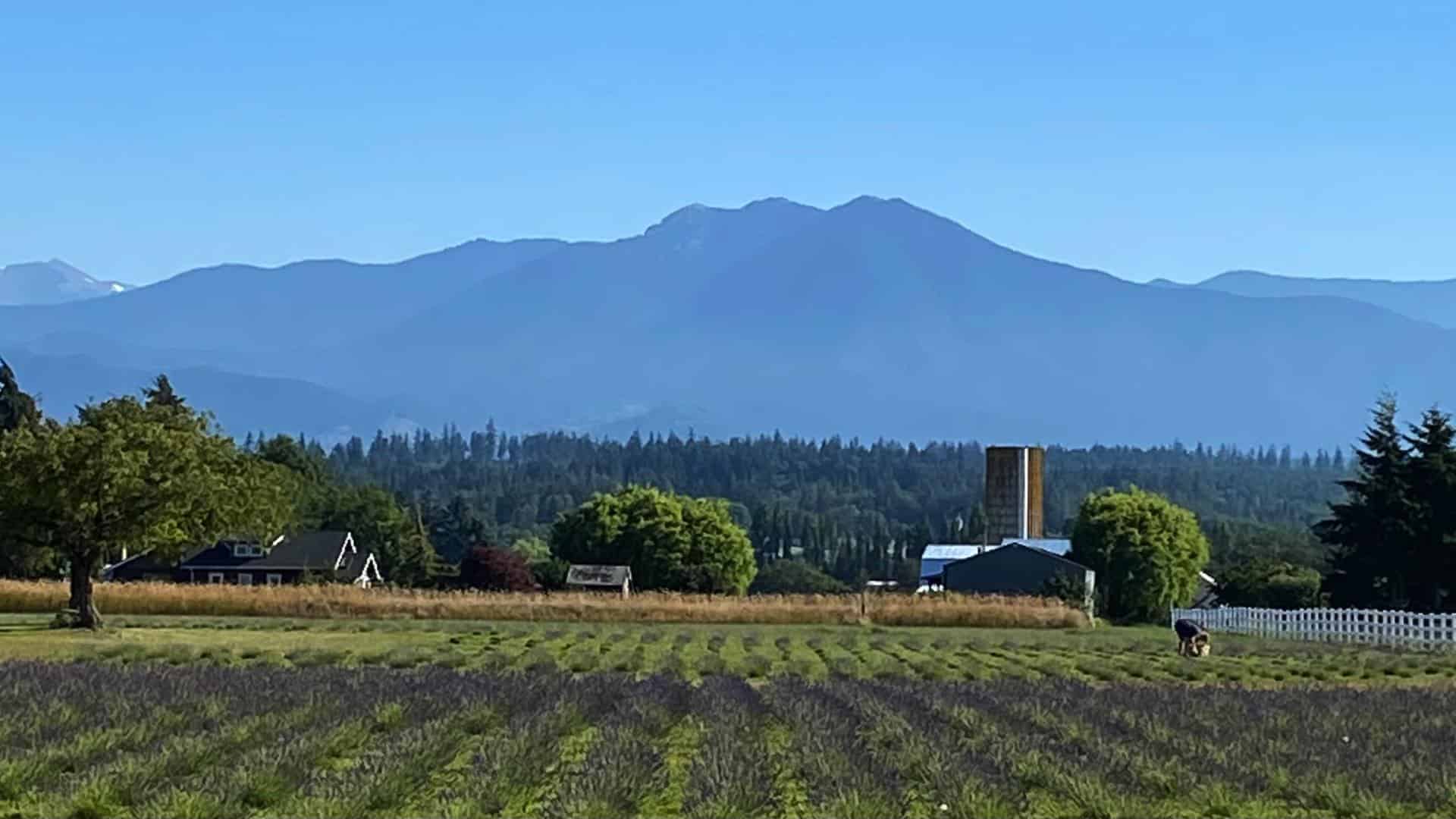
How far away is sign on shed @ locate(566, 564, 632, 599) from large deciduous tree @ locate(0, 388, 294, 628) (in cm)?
4327

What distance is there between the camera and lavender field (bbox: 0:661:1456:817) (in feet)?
48.1

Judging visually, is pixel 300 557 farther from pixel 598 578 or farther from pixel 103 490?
pixel 103 490

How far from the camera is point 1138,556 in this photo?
8806cm

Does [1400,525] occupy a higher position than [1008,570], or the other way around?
[1400,525]

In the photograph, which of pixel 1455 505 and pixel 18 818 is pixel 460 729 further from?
pixel 1455 505

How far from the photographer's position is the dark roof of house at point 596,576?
298 ft

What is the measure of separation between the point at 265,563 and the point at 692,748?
3357 inches

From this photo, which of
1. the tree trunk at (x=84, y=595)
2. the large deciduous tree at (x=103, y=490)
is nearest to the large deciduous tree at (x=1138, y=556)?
the large deciduous tree at (x=103, y=490)

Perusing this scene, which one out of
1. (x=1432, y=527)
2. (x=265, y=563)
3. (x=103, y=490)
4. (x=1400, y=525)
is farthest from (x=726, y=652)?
(x=265, y=563)

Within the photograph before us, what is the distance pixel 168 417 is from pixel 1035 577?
46217 millimetres

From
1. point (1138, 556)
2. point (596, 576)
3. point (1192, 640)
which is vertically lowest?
point (1192, 640)

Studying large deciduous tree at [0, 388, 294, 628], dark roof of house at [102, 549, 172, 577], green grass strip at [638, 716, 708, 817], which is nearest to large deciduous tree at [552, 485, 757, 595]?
dark roof of house at [102, 549, 172, 577]

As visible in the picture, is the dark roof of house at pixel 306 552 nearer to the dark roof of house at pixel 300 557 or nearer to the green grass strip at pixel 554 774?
the dark roof of house at pixel 300 557

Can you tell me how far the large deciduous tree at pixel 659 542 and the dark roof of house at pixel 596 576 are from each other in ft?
18.3
